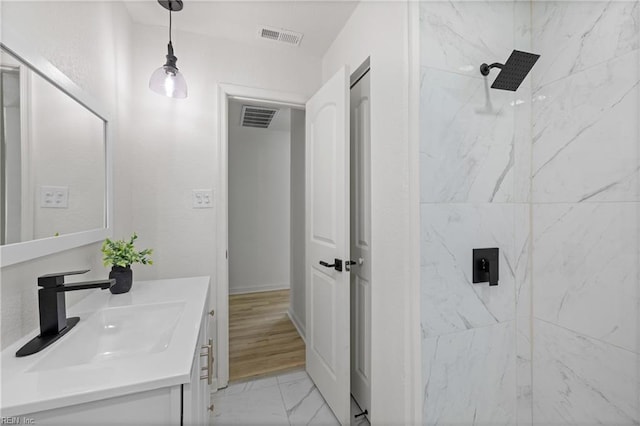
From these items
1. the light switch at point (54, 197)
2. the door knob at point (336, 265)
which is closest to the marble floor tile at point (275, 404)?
the door knob at point (336, 265)

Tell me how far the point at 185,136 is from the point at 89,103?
663 millimetres

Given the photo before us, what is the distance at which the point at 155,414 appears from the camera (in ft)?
2.21

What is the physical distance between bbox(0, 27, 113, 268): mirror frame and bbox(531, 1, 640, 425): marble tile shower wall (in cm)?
178

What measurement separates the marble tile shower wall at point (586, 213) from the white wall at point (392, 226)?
56 cm

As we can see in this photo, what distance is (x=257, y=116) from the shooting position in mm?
3539

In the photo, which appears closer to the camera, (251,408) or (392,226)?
(392,226)

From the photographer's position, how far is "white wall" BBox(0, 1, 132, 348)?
819mm

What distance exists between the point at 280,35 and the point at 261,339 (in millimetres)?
2501

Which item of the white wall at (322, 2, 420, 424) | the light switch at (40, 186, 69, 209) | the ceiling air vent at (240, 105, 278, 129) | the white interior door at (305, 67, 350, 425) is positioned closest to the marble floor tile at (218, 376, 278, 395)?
the white interior door at (305, 67, 350, 425)

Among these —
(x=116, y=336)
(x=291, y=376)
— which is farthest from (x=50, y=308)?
(x=291, y=376)

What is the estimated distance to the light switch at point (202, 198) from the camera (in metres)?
1.90

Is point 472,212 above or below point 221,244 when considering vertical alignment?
above

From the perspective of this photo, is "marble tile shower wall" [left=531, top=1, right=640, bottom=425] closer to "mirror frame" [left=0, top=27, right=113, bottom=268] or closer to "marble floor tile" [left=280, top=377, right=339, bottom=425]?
"marble floor tile" [left=280, top=377, right=339, bottom=425]

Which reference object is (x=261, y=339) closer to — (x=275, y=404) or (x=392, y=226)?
(x=275, y=404)
